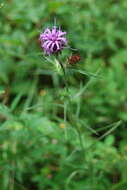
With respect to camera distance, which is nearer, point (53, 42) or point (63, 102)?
point (53, 42)

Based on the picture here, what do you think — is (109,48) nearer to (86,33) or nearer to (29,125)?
(86,33)

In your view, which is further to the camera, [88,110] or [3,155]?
[88,110]

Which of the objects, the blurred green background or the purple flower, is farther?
the blurred green background

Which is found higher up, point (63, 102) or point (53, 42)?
point (53, 42)


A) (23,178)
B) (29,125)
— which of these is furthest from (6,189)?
(29,125)

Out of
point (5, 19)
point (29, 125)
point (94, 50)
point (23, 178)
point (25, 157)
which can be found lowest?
point (23, 178)
